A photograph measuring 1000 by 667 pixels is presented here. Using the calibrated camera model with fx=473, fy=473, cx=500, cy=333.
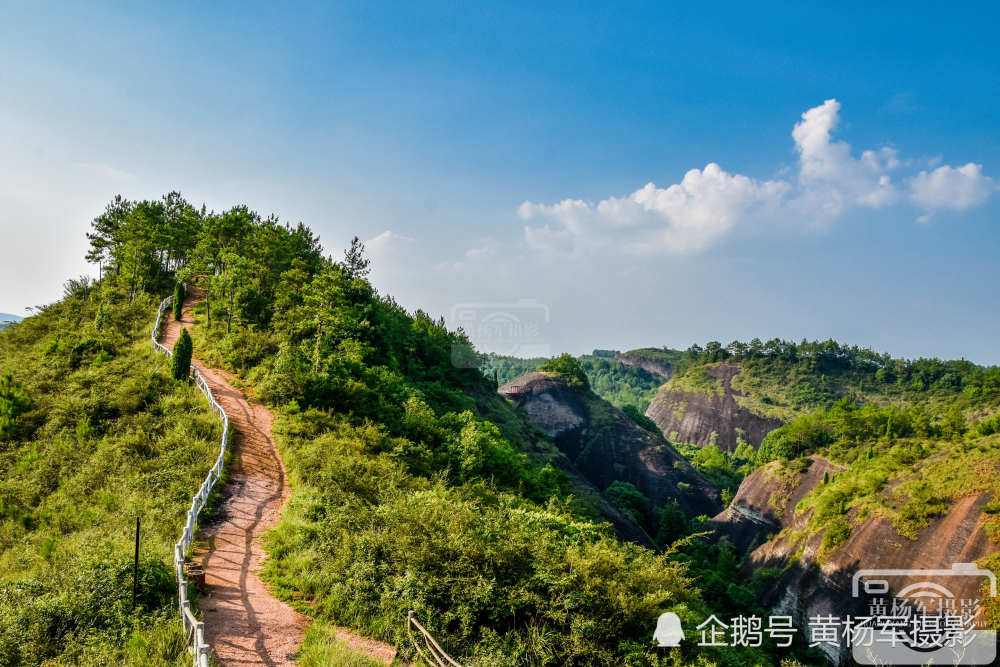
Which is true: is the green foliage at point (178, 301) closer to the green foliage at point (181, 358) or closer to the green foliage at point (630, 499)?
the green foliage at point (181, 358)

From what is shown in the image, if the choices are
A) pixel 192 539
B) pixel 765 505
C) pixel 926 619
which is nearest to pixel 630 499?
pixel 765 505

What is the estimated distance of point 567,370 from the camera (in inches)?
2936

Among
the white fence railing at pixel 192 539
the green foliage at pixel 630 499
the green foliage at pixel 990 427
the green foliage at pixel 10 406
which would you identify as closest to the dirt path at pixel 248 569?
the white fence railing at pixel 192 539

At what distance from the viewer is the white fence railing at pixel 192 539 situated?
6809 mm

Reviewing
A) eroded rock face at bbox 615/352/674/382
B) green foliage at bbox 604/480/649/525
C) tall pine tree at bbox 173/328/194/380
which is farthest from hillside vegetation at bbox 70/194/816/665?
eroded rock face at bbox 615/352/674/382

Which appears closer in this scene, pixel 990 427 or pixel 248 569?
pixel 248 569

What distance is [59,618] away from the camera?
25.6 feet

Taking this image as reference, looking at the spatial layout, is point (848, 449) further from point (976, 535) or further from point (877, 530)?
point (976, 535)

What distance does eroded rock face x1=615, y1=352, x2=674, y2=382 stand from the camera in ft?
582

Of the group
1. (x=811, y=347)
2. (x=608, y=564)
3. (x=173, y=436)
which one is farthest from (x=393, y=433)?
(x=811, y=347)

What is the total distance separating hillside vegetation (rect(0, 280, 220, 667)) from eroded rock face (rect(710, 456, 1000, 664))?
33313mm

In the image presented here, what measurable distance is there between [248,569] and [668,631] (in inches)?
364

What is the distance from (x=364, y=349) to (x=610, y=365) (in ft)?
548

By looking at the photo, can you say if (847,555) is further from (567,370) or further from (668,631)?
(567,370)
